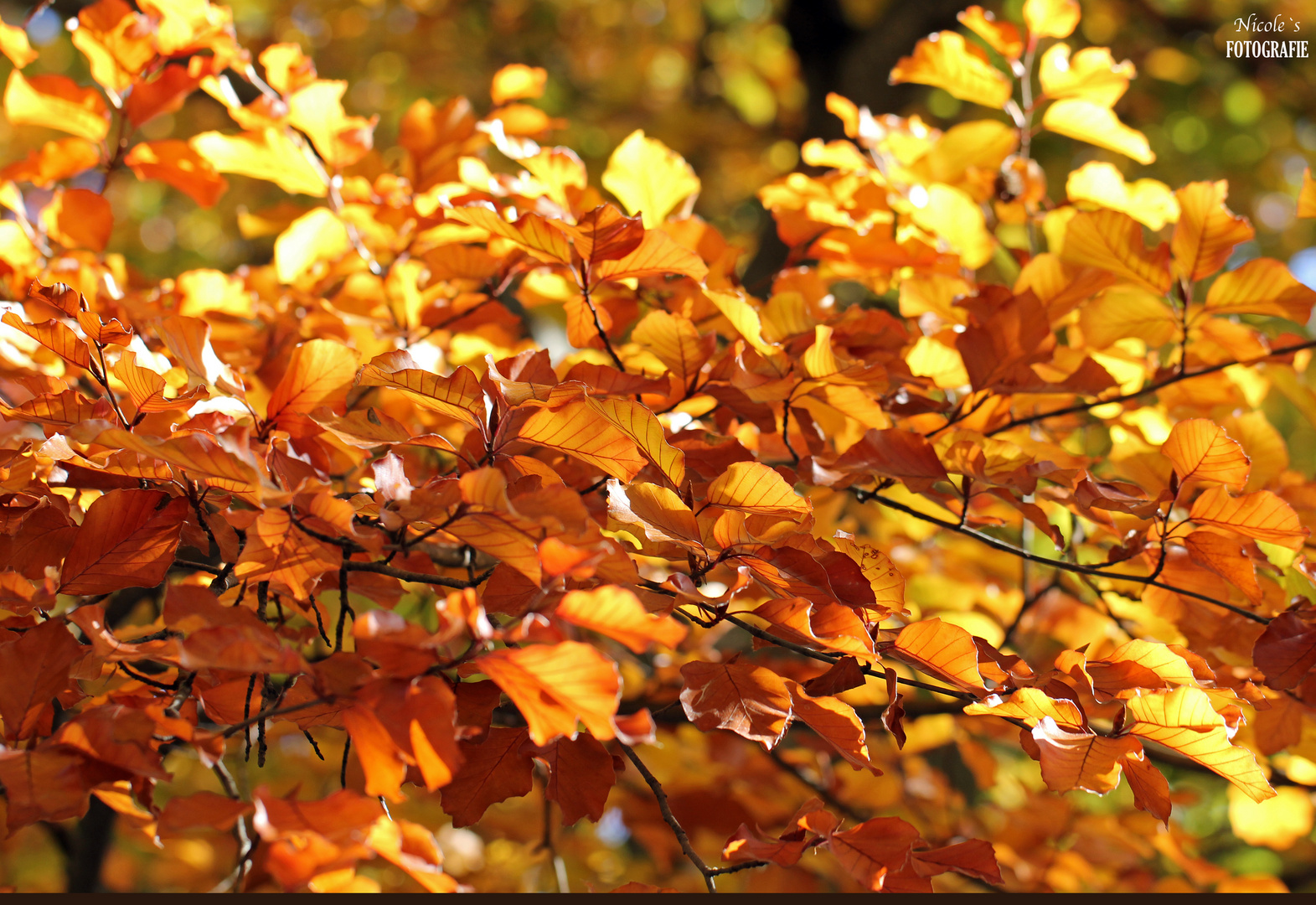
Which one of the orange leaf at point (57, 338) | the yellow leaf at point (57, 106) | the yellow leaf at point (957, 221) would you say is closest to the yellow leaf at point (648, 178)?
the yellow leaf at point (957, 221)

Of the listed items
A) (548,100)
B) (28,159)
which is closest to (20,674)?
(28,159)

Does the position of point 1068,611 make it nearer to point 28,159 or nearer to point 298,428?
point 298,428

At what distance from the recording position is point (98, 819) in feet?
5.51

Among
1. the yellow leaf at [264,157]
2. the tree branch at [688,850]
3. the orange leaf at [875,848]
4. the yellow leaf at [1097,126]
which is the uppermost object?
the yellow leaf at [1097,126]

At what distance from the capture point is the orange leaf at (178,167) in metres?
1.12

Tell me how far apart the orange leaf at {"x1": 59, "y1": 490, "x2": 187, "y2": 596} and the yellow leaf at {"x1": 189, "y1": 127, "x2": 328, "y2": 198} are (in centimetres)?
54

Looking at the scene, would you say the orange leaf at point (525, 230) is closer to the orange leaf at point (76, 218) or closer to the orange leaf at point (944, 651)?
the orange leaf at point (944, 651)

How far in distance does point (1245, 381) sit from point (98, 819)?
2017mm

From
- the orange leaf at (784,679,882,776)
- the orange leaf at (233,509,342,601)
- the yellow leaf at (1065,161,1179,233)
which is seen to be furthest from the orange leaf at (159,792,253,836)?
the yellow leaf at (1065,161,1179,233)

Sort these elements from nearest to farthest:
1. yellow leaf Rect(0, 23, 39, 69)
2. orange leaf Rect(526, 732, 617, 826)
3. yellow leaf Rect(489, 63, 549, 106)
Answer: orange leaf Rect(526, 732, 617, 826) < yellow leaf Rect(0, 23, 39, 69) < yellow leaf Rect(489, 63, 549, 106)

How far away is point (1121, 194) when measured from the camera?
1.10 m

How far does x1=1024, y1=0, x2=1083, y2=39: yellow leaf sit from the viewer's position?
120 centimetres

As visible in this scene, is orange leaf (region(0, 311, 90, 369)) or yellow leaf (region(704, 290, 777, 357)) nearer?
orange leaf (region(0, 311, 90, 369))

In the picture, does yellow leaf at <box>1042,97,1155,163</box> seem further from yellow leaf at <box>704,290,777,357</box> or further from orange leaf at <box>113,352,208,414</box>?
orange leaf at <box>113,352,208,414</box>
